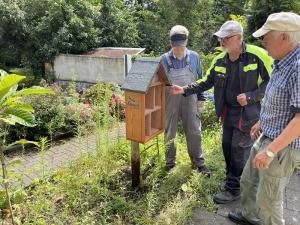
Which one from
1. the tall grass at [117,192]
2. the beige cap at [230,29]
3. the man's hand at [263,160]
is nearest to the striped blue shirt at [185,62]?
the beige cap at [230,29]

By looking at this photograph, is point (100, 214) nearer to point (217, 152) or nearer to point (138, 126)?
point (138, 126)

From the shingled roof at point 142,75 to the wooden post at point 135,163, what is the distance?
2.31 ft

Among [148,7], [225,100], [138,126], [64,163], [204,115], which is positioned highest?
[148,7]

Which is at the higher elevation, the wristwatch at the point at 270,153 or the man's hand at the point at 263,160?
the wristwatch at the point at 270,153

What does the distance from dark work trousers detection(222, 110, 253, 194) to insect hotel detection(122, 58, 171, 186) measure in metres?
0.83

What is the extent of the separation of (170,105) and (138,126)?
0.73m

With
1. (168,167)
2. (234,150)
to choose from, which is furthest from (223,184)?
(168,167)

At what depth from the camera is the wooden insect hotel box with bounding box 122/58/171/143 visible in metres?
3.39

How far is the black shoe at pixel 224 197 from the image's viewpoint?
358 cm

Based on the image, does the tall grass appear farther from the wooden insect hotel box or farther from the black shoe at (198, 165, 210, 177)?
the wooden insect hotel box

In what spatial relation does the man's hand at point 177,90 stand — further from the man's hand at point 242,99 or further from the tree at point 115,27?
the tree at point 115,27

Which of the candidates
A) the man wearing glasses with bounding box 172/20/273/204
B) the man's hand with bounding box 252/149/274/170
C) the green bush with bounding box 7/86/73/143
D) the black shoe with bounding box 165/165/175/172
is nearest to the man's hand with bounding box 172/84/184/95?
the man wearing glasses with bounding box 172/20/273/204

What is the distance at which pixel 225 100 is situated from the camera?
349 cm

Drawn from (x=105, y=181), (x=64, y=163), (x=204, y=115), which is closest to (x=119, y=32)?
(x=204, y=115)
